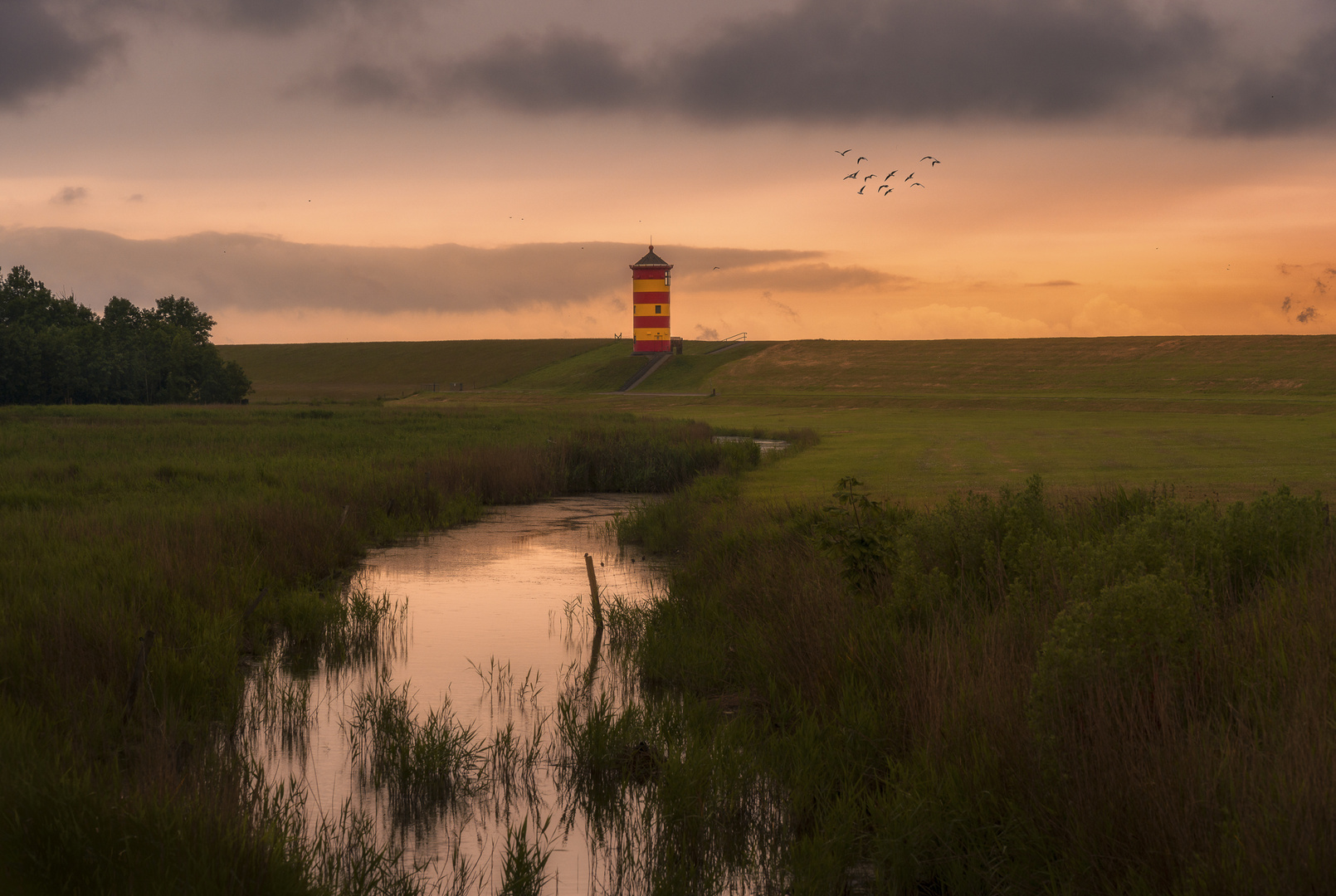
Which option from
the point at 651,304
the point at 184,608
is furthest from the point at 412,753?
the point at 651,304

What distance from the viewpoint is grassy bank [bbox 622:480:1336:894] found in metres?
5.15

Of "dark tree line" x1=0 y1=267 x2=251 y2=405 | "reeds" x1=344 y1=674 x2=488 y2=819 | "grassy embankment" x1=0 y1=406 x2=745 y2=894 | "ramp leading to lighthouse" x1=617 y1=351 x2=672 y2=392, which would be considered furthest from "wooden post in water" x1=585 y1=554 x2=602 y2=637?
"ramp leading to lighthouse" x1=617 y1=351 x2=672 y2=392

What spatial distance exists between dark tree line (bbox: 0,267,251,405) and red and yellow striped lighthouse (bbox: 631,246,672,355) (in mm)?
38614

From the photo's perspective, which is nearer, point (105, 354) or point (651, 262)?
point (105, 354)

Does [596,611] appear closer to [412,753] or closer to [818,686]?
[818,686]

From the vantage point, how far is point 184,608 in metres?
10.6

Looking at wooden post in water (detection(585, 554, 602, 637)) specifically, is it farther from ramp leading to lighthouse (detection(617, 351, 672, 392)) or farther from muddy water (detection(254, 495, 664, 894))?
ramp leading to lighthouse (detection(617, 351, 672, 392))

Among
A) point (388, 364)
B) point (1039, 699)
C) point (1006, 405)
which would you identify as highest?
point (388, 364)

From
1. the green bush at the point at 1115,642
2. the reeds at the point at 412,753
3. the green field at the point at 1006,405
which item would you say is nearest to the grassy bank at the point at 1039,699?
the green bush at the point at 1115,642

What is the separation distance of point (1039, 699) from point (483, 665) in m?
6.23

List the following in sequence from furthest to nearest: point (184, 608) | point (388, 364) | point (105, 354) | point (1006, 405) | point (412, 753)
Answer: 1. point (388, 364)
2. point (105, 354)
3. point (1006, 405)
4. point (184, 608)
5. point (412, 753)

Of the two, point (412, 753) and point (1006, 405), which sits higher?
point (1006, 405)

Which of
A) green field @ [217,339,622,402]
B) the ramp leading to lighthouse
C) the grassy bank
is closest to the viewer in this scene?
the grassy bank

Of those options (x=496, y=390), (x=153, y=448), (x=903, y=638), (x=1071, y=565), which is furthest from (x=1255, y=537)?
(x=496, y=390)
